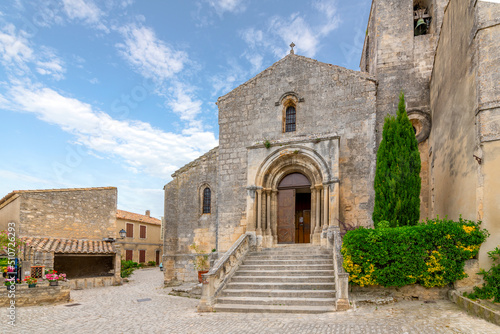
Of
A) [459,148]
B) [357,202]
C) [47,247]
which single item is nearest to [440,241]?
[459,148]

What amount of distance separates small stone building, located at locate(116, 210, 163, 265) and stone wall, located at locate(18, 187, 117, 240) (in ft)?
37.4

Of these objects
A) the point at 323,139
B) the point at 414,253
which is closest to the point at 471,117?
the point at 414,253

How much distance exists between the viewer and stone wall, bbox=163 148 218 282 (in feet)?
49.7

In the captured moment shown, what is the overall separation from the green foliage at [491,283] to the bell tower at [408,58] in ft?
15.1

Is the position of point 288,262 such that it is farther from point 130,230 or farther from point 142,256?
point 142,256

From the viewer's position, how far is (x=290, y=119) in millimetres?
13680

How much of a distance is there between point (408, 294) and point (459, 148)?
4106 millimetres

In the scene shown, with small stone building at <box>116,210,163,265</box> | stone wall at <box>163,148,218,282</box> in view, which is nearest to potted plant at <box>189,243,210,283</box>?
stone wall at <box>163,148,218,282</box>

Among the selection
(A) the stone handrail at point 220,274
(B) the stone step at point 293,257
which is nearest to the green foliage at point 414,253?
(B) the stone step at point 293,257

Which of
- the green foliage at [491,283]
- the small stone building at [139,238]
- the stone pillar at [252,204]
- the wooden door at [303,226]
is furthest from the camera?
the small stone building at [139,238]

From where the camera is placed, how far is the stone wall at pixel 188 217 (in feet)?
49.7

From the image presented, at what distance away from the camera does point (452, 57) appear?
9.91 meters

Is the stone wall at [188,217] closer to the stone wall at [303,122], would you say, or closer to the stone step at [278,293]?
the stone wall at [303,122]

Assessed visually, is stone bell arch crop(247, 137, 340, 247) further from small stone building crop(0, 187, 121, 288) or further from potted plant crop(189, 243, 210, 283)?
small stone building crop(0, 187, 121, 288)
